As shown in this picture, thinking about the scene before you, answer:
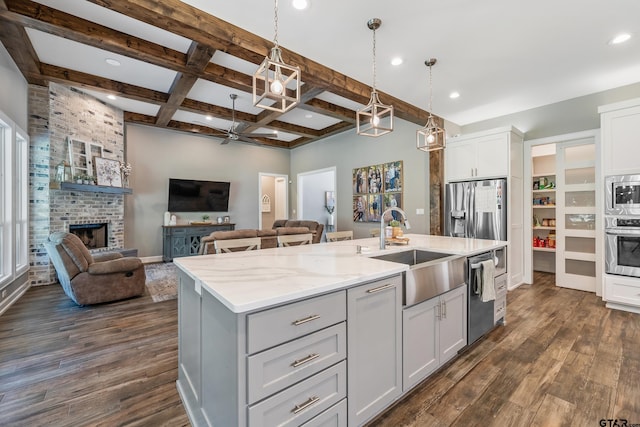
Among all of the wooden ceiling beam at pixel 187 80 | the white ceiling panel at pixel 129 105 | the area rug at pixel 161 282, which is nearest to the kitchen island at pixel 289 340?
the area rug at pixel 161 282

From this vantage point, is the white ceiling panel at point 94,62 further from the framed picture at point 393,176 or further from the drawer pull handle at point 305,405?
the drawer pull handle at point 305,405

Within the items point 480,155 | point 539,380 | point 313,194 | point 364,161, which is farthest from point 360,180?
point 539,380

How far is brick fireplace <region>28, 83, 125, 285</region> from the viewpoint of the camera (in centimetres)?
424

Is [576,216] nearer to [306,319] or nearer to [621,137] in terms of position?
[621,137]

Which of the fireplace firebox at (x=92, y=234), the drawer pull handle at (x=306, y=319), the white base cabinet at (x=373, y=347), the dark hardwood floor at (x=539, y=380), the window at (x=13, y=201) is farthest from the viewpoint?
the fireplace firebox at (x=92, y=234)

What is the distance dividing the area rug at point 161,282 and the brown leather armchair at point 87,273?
39cm

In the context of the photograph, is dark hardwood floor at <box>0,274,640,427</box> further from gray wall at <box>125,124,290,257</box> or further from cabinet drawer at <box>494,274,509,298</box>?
gray wall at <box>125,124,290,257</box>

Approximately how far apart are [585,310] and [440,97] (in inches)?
137

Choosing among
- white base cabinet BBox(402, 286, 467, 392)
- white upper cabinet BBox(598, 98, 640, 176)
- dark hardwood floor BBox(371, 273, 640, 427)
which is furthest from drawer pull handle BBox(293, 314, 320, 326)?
white upper cabinet BBox(598, 98, 640, 176)

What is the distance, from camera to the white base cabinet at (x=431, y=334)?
1.80 m

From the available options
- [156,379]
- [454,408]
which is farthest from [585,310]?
[156,379]

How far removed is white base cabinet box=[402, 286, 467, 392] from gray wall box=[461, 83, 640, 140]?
12.6ft

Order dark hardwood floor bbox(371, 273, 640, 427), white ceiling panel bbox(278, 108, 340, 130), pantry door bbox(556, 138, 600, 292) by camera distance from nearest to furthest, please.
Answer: dark hardwood floor bbox(371, 273, 640, 427) < pantry door bbox(556, 138, 600, 292) < white ceiling panel bbox(278, 108, 340, 130)

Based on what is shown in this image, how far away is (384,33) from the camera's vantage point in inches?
112
